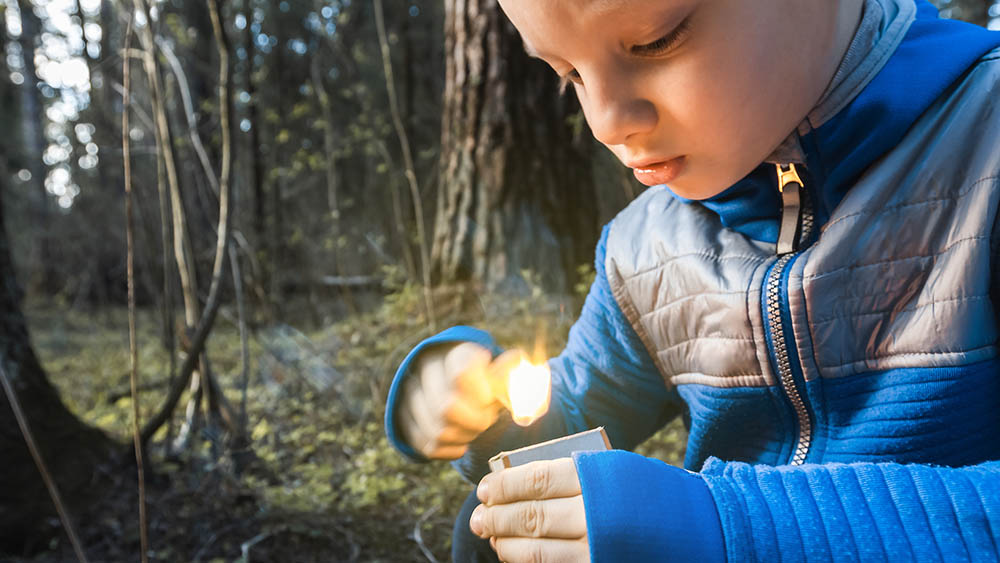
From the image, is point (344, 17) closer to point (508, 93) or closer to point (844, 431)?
point (508, 93)

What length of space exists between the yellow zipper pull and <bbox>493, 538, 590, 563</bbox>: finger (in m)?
0.65

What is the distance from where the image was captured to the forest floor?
2.19 m

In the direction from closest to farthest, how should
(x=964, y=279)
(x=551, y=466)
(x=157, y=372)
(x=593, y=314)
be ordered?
(x=551, y=466) < (x=964, y=279) < (x=593, y=314) < (x=157, y=372)

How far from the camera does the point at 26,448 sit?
225 centimetres

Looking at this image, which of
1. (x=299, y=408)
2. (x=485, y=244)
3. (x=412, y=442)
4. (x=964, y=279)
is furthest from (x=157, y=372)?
(x=964, y=279)

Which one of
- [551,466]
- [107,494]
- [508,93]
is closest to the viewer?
[551,466]

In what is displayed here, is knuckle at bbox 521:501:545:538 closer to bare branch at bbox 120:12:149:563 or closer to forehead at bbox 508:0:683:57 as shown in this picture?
forehead at bbox 508:0:683:57

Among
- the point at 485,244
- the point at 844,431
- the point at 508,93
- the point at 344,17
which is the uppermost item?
the point at 344,17

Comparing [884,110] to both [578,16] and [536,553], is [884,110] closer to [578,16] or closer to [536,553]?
[578,16]

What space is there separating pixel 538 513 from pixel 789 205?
2.27 ft

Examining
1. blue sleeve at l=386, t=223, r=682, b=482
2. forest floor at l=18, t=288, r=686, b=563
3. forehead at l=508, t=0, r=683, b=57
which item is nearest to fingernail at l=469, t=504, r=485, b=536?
blue sleeve at l=386, t=223, r=682, b=482

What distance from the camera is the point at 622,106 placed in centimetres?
94

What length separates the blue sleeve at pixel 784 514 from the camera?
0.81 meters

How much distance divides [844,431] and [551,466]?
634mm
